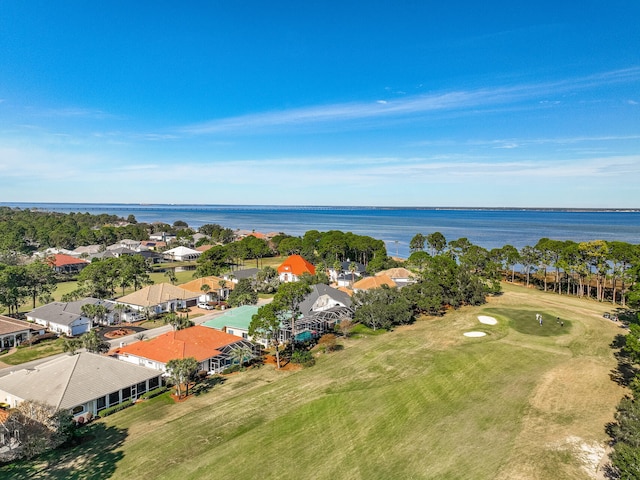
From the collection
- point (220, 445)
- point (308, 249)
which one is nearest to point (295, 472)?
point (220, 445)

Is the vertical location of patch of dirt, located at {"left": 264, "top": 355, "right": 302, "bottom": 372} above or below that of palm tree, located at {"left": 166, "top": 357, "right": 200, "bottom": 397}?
below

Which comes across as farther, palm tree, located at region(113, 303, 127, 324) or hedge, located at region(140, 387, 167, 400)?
palm tree, located at region(113, 303, 127, 324)

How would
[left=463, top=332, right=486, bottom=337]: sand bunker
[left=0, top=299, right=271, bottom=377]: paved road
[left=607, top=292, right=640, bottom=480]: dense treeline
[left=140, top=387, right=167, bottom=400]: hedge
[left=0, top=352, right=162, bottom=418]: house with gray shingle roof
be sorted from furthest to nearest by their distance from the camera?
[left=463, top=332, right=486, bottom=337]: sand bunker
[left=0, top=299, right=271, bottom=377]: paved road
[left=140, top=387, right=167, bottom=400]: hedge
[left=0, top=352, right=162, bottom=418]: house with gray shingle roof
[left=607, top=292, right=640, bottom=480]: dense treeline

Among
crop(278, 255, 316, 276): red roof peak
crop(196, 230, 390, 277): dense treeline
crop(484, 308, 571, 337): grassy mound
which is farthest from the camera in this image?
crop(196, 230, 390, 277): dense treeline

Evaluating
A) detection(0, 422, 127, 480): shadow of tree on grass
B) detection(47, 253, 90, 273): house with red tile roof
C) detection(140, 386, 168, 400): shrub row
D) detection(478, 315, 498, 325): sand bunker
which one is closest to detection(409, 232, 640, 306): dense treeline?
detection(478, 315, 498, 325): sand bunker

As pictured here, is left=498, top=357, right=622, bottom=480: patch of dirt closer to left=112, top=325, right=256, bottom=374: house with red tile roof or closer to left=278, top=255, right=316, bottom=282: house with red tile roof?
left=112, top=325, right=256, bottom=374: house with red tile roof

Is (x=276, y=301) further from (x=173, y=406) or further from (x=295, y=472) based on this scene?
(x=295, y=472)

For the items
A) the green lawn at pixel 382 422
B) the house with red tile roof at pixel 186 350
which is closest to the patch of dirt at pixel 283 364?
the green lawn at pixel 382 422

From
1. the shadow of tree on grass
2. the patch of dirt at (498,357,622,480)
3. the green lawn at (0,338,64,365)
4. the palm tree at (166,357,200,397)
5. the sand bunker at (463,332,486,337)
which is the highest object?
the palm tree at (166,357,200,397)
